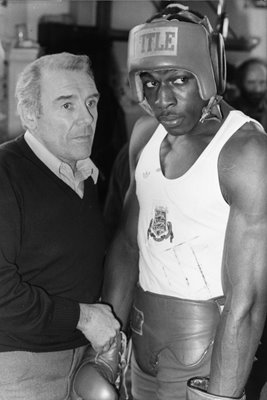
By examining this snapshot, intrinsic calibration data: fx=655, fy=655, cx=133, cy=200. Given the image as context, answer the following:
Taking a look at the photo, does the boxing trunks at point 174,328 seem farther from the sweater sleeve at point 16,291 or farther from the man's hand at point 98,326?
the sweater sleeve at point 16,291

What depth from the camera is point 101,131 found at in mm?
4836

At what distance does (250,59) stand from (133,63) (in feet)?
14.4

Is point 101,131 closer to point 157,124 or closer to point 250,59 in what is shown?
point 250,59

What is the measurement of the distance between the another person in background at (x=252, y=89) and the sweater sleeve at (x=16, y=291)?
426 centimetres

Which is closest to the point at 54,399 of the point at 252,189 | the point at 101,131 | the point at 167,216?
the point at 167,216

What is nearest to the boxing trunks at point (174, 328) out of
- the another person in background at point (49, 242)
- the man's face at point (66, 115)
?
the another person in background at point (49, 242)

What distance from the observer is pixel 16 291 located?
5.76 feet

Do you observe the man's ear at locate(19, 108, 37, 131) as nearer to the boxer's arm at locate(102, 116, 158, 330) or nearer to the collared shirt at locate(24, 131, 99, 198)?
the collared shirt at locate(24, 131, 99, 198)

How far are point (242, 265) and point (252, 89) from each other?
4426 millimetres

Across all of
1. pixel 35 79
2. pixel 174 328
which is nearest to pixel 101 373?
pixel 174 328

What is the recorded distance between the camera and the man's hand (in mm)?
1880

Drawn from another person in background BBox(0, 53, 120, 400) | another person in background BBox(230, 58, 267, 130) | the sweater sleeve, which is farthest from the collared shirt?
another person in background BBox(230, 58, 267, 130)

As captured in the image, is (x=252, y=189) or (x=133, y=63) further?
(x=133, y=63)

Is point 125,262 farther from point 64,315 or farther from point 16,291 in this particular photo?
point 16,291
